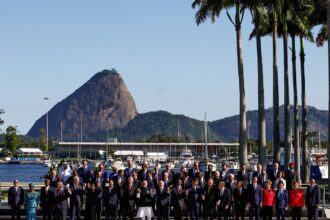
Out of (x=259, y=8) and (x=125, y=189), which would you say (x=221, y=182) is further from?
(x=259, y=8)

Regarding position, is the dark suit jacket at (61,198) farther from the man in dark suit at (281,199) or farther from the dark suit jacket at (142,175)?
the man in dark suit at (281,199)

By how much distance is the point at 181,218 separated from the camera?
2980 centimetres

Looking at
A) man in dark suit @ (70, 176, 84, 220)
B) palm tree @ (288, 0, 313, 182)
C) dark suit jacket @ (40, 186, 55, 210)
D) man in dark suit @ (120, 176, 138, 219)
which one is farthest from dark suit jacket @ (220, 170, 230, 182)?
palm tree @ (288, 0, 313, 182)

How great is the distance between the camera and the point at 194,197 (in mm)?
29438

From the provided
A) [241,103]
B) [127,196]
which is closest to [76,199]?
[127,196]

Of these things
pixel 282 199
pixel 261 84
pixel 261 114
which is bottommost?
pixel 282 199

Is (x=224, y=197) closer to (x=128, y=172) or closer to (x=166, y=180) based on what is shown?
(x=166, y=180)

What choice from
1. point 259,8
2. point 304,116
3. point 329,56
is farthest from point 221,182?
point 304,116

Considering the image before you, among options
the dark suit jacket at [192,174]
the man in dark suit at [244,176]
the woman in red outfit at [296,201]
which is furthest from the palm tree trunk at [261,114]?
the woman in red outfit at [296,201]

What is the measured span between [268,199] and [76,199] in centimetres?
741

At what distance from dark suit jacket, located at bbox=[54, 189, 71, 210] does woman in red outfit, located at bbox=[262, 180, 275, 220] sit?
7491mm

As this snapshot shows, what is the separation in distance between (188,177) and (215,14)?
16602 millimetres

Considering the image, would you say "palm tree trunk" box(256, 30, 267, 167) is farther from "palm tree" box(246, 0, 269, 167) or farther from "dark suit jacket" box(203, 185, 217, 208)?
"dark suit jacket" box(203, 185, 217, 208)

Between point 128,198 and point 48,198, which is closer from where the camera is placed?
point 48,198
